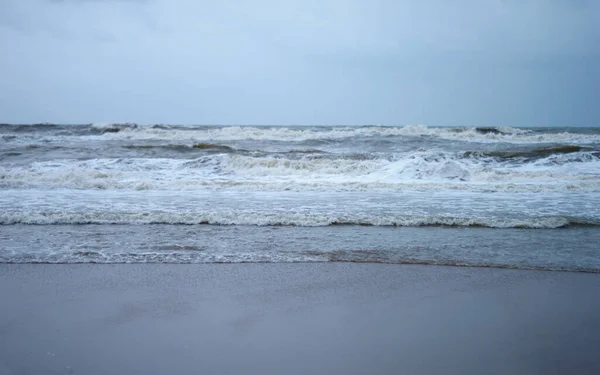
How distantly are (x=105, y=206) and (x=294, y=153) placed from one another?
11131 mm

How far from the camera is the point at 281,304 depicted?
362 centimetres

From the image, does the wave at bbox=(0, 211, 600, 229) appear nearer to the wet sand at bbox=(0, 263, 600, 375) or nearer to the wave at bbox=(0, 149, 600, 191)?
the wet sand at bbox=(0, 263, 600, 375)

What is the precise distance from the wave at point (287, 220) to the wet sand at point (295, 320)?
1989 millimetres

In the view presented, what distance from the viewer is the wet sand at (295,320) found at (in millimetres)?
2672

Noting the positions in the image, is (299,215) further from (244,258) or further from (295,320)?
(295,320)

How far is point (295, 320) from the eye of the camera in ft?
10.8

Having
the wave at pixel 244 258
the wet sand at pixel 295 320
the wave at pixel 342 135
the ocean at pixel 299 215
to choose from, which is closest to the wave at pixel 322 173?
the ocean at pixel 299 215

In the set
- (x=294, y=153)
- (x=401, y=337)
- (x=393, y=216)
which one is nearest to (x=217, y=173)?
(x=294, y=153)

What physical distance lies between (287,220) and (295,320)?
11.2 ft

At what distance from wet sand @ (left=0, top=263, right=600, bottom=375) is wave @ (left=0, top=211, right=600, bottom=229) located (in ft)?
6.53

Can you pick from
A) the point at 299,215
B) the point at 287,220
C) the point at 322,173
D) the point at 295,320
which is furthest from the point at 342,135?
the point at 295,320

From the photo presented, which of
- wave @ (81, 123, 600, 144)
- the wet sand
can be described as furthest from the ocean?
wave @ (81, 123, 600, 144)

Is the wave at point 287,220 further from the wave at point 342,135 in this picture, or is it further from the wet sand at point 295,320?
the wave at point 342,135

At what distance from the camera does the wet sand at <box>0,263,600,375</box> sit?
2.67 metres
